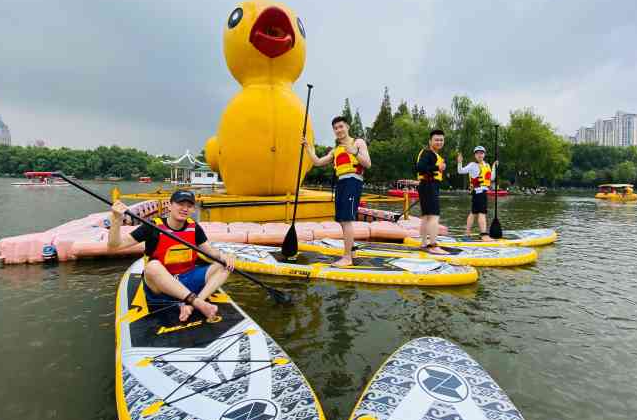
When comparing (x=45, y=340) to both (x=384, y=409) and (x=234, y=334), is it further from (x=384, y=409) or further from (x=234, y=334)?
(x=384, y=409)

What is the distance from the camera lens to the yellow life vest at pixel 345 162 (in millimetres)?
5277

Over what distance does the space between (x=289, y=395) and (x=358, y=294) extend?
264 centimetres

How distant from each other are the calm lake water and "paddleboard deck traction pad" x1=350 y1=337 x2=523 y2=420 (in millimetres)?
334

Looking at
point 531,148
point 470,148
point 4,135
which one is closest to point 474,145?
point 470,148

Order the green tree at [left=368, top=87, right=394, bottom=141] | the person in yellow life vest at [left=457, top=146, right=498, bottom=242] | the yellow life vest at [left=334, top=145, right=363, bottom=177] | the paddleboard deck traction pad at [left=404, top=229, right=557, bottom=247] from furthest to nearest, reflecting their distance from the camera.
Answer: the green tree at [left=368, top=87, right=394, bottom=141]
the person in yellow life vest at [left=457, top=146, right=498, bottom=242]
the paddleboard deck traction pad at [left=404, top=229, right=557, bottom=247]
the yellow life vest at [left=334, top=145, right=363, bottom=177]

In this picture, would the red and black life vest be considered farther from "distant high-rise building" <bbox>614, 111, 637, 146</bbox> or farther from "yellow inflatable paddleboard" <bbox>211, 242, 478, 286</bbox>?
"distant high-rise building" <bbox>614, 111, 637, 146</bbox>

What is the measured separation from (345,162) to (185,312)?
11.2 feet

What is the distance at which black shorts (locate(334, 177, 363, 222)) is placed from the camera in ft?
17.4

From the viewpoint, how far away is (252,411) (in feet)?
5.81

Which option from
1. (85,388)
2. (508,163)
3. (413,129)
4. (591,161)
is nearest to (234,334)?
(85,388)

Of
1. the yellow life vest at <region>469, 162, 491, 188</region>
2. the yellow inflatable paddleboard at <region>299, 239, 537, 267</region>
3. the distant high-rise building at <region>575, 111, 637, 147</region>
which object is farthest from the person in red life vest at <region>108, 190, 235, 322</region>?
the distant high-rise building at <region>575, 111, 637, 147</region>

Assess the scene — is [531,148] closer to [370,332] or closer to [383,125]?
[383,125]

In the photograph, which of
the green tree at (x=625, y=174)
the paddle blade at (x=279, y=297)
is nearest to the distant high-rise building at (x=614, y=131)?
the green tree at (x=625, y=174)

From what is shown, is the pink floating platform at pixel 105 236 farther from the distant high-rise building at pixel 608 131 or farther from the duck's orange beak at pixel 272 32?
the distant high-rise building at pixel 608 131
